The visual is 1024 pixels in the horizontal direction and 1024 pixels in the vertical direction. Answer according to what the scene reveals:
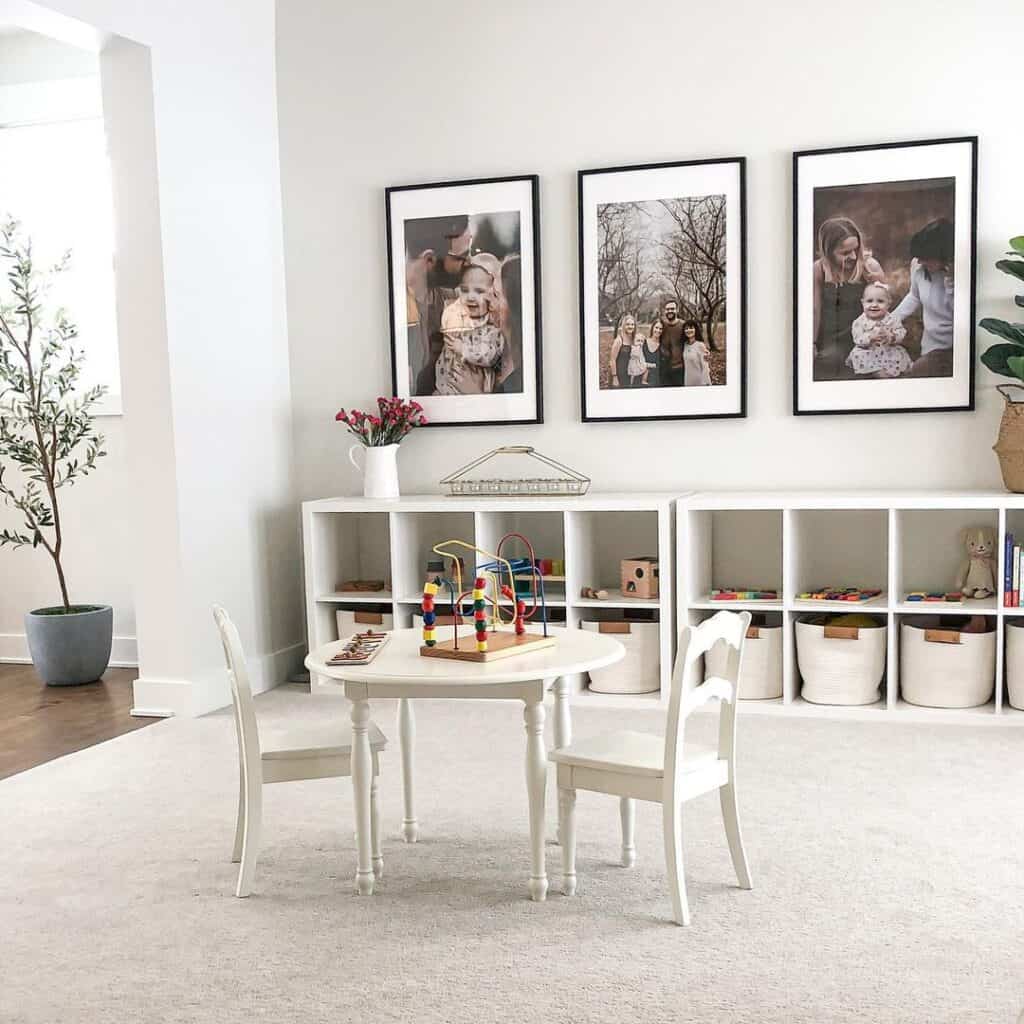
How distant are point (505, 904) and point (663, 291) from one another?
295 cm

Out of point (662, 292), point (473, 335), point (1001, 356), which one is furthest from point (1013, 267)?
point (473, 335)

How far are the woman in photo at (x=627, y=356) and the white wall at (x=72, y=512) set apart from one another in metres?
2.41

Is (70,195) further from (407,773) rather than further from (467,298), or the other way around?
(407,773)

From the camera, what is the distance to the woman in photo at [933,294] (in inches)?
187

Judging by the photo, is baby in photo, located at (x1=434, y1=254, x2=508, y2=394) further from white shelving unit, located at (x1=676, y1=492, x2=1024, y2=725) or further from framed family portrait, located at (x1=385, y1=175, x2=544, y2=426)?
white shelving unit, located at (x1=676, y1=492, x2=1024, y2=725)

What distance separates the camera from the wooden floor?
14.6 feet

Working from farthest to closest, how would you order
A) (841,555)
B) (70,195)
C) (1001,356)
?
(70,195) → (841,555) → (1001,356)

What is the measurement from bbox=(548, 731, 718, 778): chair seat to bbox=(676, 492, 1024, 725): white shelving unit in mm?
1701

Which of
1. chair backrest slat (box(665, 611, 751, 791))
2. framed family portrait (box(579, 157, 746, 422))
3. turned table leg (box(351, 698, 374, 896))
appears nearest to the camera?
chair backrest slat (box(665, 611, 751, 791))

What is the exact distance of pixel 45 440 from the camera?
236 inches

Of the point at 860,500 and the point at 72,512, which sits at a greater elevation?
the point at 860,500

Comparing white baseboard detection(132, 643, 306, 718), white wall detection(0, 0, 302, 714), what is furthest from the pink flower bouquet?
white baseboard detection(132, 643, 306, 718)

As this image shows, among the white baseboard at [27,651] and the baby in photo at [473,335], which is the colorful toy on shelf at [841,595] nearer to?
the baby in photo at [473,335]

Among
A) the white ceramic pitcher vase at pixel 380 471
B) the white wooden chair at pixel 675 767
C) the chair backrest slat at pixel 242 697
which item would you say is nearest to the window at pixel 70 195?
the white ceramic pitcher vase at pixel 380 471
